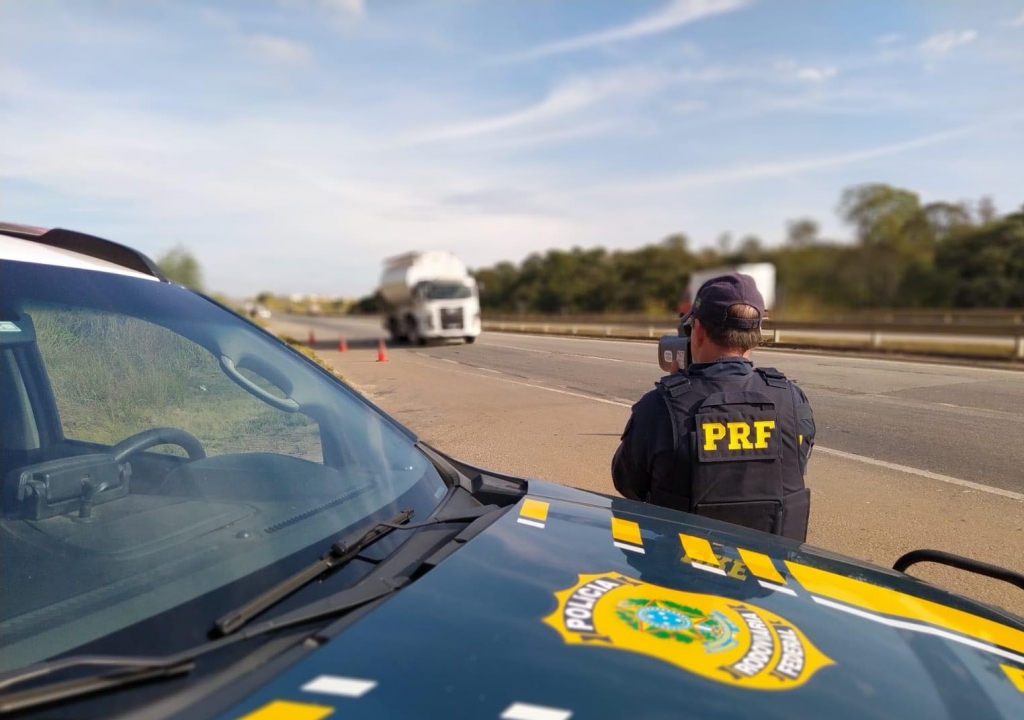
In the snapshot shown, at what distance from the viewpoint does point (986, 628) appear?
5.65 feet

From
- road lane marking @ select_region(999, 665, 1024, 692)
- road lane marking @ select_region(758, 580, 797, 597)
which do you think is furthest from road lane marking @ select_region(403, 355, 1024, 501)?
road lane marking @ select_region(999, 665, 1024, 692)

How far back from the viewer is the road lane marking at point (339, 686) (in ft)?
3.53

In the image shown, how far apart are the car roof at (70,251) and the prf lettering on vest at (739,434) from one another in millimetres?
1901

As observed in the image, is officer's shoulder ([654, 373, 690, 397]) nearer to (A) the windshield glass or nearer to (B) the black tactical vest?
(B) the black tactical vest

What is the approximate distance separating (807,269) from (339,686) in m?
3.96

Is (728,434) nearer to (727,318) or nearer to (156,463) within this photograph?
(727,318)

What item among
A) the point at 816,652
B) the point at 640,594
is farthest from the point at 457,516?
the point at 816,652

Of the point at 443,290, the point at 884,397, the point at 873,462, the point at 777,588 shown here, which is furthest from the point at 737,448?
the point at 443,290

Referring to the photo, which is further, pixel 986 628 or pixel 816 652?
pixel 986 628

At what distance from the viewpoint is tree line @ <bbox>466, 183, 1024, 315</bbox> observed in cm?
417

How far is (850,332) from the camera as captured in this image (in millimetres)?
4574

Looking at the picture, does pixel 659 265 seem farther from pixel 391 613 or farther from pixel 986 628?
pixel 391 613

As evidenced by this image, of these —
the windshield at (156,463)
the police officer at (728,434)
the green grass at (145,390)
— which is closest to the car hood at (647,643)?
the windshield at (156,463)

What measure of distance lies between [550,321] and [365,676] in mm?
4143
